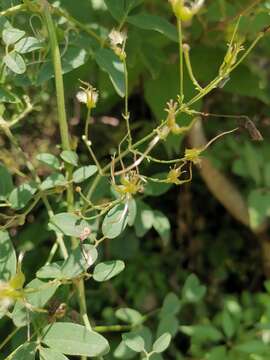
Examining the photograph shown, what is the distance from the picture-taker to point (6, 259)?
80 centimetres

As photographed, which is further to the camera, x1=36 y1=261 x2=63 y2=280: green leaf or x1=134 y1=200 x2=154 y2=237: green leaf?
x1=134 y1=200 x2=154 y2=237: green leaf

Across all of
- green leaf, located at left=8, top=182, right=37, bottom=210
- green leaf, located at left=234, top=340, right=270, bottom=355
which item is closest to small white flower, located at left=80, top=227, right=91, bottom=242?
green leaf, located at left=8, top=182, right=37, bottom=210

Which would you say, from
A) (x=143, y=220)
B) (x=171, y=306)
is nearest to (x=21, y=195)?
(x=143, y=220)

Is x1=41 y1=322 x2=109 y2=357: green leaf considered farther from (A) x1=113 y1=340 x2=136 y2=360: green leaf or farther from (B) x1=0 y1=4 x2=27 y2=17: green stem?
(B) x1=0 y1=4 x2=27 y2=17: green stem

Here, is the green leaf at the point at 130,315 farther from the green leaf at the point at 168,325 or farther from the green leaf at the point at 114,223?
the green leaf at the point at 114,223

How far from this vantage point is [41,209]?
1.34 metres

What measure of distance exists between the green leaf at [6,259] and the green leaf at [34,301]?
0.03 m

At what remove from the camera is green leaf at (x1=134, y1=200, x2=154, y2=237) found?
1023 mm

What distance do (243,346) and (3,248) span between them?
18.1 inches

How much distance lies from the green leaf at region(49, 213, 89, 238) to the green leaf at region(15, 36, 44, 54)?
0.19 m

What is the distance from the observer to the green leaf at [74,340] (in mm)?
749

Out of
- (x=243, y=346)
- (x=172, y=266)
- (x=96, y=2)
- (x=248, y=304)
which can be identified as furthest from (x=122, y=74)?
(x=172, y=266)

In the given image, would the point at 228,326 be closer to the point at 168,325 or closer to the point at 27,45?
the point at 168,325

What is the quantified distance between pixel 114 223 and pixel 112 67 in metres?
0.21
